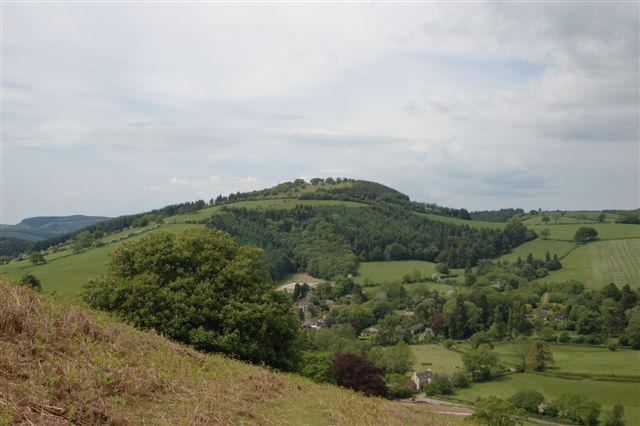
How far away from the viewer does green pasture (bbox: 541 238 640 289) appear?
11888 centimetres

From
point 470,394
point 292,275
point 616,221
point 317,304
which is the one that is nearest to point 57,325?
point 470,394

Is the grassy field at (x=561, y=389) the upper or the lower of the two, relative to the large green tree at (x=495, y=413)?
lower

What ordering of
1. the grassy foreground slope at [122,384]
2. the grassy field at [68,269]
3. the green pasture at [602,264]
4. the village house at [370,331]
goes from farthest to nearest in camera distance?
the green pasture at [602,264]
the village house at [370,331]
the grassy field at [68,269]
the grassy foreground slope at [122,384]

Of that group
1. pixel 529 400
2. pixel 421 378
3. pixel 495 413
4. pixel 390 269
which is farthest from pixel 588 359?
pixel 390 269

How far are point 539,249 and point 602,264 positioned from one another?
27063mm

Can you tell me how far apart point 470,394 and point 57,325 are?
67794 millimetres

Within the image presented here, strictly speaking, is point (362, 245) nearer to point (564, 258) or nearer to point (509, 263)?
point (509, 263)

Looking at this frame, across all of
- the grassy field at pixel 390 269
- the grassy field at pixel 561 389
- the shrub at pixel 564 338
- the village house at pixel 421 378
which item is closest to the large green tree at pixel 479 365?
the grassy field at pixel 561 389

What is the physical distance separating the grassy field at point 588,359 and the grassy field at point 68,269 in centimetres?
6096

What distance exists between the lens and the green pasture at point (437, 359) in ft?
271

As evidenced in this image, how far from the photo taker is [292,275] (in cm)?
15912

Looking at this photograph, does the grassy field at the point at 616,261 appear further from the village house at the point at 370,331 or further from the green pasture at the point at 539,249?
the village house at the point at 370,331

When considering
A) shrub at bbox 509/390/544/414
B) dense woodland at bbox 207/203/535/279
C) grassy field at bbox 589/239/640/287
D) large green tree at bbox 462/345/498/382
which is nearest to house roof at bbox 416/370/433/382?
large green tree at bbox 462/345/498/382

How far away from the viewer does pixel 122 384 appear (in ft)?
34.1
